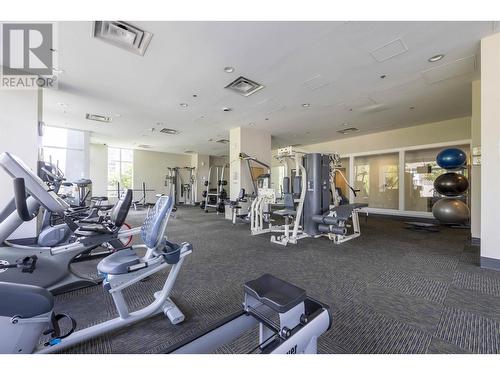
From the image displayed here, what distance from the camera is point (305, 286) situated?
8.04 ft

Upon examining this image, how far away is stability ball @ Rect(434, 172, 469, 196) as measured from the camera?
524 centimetres

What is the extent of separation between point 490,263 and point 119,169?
518 inches

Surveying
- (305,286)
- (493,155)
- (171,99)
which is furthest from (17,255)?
(493,155)

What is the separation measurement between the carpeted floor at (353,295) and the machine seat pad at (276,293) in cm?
60

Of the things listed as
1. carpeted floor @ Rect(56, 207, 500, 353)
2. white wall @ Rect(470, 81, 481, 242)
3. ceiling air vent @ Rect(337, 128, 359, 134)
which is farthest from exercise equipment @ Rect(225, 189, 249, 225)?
white wall @ Rect(470, 81, 481, 242)

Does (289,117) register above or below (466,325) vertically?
above

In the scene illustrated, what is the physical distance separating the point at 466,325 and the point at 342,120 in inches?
225

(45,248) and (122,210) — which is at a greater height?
(122,210)

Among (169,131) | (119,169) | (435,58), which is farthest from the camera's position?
(119,169)

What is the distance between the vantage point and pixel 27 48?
3.10 metres

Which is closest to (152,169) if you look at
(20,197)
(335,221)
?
(335,221)

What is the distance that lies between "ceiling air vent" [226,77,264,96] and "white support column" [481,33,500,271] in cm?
326

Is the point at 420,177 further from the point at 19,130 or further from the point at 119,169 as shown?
the point at 119,169
